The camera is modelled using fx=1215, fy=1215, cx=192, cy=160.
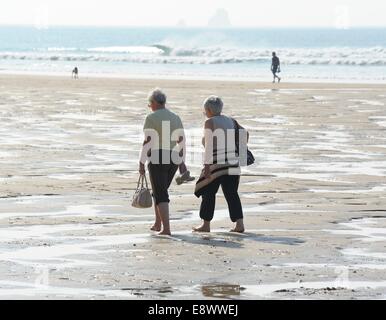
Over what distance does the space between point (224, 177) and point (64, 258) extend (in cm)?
252

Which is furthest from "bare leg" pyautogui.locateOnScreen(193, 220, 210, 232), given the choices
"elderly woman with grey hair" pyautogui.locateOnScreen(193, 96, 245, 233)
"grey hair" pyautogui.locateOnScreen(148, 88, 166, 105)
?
"grey hair" pyautogui.locateOnScreen(148, 88, 166, 105)

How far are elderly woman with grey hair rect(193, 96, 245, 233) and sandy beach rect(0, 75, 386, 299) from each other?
0.27 m

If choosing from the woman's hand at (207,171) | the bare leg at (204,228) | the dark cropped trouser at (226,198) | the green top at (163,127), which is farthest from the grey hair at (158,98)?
the bare leg at (204,228)

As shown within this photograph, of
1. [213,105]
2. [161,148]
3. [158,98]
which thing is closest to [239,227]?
[161,148]

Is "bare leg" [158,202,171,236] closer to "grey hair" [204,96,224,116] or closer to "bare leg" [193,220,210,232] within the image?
"bare leg" [193,220,210,232]

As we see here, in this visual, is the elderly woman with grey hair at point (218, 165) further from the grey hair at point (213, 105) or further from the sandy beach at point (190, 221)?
the sandy beach at point (190, 221)

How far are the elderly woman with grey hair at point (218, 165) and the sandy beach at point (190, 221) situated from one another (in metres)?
0.27

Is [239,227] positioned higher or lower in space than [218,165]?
lower

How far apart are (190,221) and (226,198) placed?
635 mm

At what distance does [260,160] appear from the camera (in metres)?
18.9

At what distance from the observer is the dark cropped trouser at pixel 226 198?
1230cm

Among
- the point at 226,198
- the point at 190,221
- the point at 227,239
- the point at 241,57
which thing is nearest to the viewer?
the point at 227,239

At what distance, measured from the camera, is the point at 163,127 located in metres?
12.2

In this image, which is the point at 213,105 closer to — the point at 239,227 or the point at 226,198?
the point at 226,198
